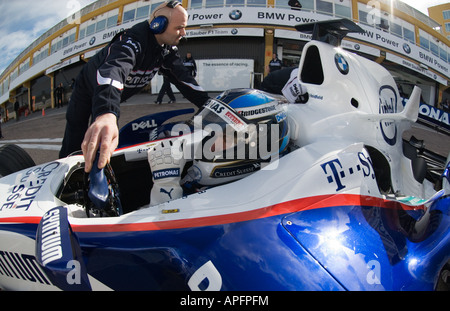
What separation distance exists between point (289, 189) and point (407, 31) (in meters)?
24.8

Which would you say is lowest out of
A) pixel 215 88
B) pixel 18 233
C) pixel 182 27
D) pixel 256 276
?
pixel 256 276

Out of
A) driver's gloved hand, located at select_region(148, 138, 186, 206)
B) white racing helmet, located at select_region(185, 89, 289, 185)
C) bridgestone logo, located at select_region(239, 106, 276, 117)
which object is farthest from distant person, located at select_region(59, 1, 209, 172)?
bridgestone logo, located at select_region(239, 106, 276, 117)

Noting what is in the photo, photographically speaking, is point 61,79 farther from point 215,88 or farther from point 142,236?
point 142,236

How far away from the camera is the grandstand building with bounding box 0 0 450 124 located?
1747 centimetres

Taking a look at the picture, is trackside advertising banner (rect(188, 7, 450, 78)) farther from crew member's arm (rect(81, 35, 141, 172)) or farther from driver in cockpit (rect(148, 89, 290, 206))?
driver in cockpit (rect(148, 89, 290, 206))

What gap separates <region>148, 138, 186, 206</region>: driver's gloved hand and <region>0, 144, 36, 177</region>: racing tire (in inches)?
53.8

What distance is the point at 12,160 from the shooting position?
2436mm

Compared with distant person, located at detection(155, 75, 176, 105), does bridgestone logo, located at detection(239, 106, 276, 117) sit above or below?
below

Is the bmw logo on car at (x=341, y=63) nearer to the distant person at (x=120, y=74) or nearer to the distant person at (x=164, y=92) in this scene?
the distant person at (x=120, y=74)

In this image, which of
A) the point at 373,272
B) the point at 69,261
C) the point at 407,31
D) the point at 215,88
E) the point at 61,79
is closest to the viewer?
the point at 69,261

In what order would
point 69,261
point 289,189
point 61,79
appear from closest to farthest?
1. point 69,261
2. point 289,189
3. point 61,79
